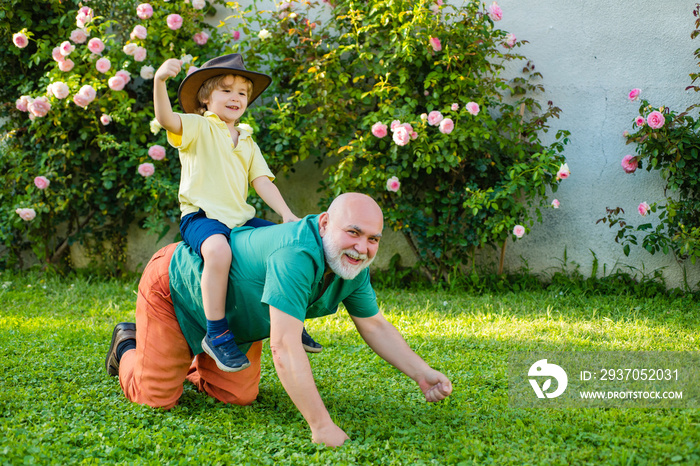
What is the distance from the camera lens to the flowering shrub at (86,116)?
5.37 metres

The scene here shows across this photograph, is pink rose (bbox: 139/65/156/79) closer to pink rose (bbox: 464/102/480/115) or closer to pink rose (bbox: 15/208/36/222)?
pink rose (bbox: 15/208/36/222)

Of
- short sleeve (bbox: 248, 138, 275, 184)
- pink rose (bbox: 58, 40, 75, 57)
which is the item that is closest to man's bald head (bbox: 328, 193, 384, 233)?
short sleeve (bbox: 248, 138, 275, 184)

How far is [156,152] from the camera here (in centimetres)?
522

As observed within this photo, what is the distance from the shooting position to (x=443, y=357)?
141 inches

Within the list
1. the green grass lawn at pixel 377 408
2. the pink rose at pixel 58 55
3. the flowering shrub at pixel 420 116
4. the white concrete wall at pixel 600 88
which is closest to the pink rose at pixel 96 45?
the pink rose at pixel 58 55

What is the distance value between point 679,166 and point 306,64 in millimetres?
3087

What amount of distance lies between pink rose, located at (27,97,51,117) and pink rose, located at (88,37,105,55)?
606 mm

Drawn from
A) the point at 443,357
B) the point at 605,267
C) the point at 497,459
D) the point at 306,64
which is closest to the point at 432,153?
the point at 306,64

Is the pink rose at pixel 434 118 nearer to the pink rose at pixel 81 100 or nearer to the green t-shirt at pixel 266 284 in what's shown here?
the green t-shirt at pixel 266 284

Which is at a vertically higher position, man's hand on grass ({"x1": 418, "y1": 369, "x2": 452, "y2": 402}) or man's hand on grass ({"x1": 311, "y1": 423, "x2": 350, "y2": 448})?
man's hand on grass ({"x1": 418, "y1": 369, "x2": 452, "y2": 402})

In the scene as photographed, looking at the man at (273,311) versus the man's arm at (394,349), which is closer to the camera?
the man at (273,311)

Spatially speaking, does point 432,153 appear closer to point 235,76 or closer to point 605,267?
A: point 605,267

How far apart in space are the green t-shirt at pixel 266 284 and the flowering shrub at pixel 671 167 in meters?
3.02

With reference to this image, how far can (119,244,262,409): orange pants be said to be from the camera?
2.84 metres
